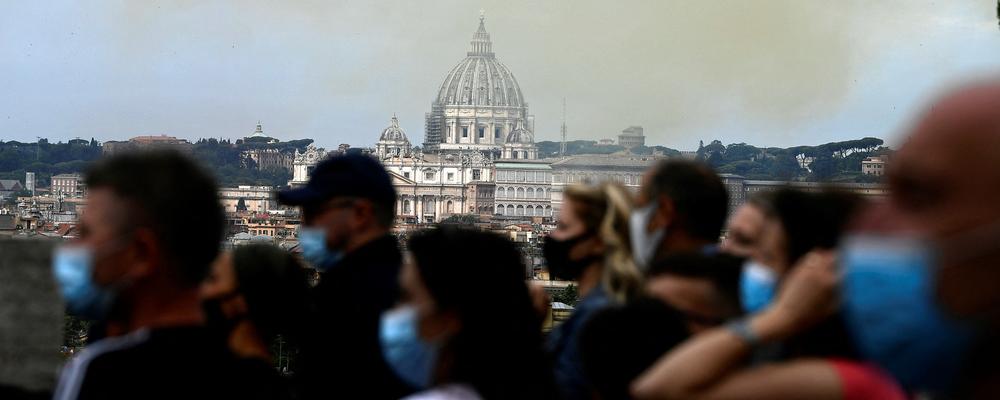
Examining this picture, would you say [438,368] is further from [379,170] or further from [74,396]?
[379,170]

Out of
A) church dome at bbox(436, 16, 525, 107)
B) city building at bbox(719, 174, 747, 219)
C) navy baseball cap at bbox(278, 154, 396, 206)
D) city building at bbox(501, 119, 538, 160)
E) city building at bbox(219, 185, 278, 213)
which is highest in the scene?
church dome at bbox(436, 16, 525, 107)

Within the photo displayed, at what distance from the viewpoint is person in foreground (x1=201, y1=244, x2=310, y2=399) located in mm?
3145

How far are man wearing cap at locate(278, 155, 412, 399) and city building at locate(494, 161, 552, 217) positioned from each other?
103423 millimetres

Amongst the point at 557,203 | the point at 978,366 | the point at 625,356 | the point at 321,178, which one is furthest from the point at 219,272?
the point at 557,203

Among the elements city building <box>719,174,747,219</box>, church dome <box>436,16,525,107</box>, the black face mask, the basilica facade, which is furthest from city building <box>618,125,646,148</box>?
the black face mask

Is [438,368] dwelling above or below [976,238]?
below

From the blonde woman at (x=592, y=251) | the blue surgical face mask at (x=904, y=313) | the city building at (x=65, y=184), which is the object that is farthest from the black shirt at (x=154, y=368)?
the city building at (x=65, y=184)

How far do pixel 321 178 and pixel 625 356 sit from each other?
106cm

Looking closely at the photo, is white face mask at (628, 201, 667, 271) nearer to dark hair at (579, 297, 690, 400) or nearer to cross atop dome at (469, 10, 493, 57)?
dark hair at (579, 297, 690, 400)

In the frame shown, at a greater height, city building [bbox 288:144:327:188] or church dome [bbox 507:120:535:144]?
church dome [bbox 507:120:535:144]

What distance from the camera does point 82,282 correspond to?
2.12 meters

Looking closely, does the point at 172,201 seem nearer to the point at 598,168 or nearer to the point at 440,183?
the point at 598,168

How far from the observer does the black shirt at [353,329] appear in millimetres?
3004

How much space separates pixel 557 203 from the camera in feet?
337
